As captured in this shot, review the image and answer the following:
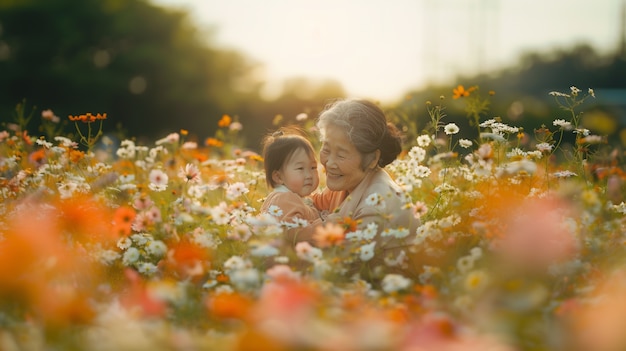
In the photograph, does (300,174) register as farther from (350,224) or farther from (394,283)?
(394,283)

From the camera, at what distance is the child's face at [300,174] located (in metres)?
4.14

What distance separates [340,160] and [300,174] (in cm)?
31

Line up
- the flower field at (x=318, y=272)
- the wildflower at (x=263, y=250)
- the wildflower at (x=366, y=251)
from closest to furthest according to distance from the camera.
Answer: the flower field at (x=318, y=272), the wildflower at (x=263, y=250), the wildflower at (x=366, y=251)

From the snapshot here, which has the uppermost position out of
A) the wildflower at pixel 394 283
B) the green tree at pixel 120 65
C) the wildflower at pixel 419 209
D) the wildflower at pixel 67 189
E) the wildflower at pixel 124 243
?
the green tree at pixel 120 65

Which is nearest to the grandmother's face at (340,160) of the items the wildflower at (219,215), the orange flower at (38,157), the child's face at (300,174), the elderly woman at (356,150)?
the elderly woman at (356,150)

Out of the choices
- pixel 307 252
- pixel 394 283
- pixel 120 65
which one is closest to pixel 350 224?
pixel 307 252

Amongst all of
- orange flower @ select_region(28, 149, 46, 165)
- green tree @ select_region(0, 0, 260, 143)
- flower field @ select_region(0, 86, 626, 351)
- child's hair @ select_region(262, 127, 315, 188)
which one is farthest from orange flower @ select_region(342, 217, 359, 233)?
green tree @ select_region(0, 0, 260, 143)

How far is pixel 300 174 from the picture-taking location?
13.6 ft

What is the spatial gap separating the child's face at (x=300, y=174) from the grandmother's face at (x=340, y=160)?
0.18 meters

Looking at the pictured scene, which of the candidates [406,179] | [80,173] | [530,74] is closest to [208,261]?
[406,179]

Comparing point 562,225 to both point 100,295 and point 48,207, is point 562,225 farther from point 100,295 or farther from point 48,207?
point 48,207

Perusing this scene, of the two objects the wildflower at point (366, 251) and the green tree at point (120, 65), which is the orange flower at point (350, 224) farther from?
the green tree at point (120, 65)

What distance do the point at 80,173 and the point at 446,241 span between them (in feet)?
8.00

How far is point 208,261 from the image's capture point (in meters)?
3.50
